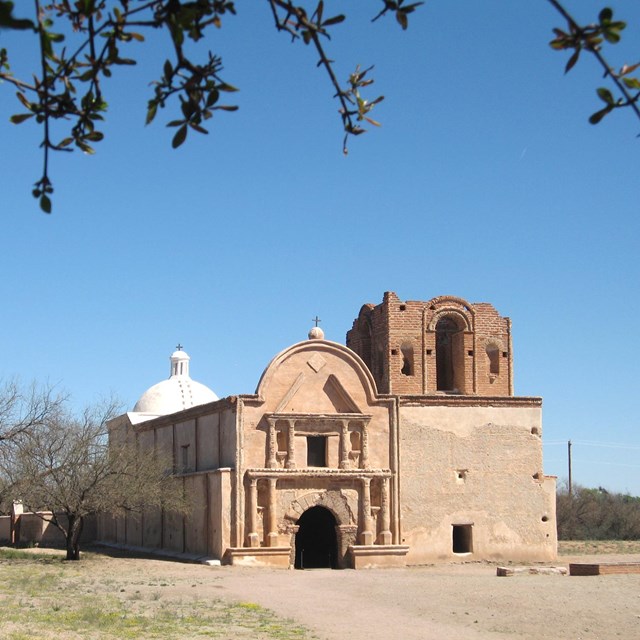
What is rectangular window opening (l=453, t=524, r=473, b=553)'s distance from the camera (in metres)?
28.4

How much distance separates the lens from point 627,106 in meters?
3.66

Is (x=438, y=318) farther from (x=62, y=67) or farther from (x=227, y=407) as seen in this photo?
(x=62, y=67)

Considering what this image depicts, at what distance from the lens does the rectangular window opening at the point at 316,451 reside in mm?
27656

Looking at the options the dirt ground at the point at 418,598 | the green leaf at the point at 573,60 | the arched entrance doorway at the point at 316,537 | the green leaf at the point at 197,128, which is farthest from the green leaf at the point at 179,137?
the arched entrance doorway at the point at 316,537

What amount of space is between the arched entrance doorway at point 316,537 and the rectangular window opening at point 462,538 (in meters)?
3.33

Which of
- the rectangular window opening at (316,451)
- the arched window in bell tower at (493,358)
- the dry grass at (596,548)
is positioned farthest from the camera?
the dry grass at (596,548)

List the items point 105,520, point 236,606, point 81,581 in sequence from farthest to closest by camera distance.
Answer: point 105,520 → point 81,581 → point 236,606

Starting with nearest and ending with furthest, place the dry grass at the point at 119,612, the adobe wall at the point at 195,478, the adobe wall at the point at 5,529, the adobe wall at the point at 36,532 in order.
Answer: the dry grass at the point at 119,612
the adobe wall at the point at 195,478
the adobe wall at the point at 36,532
the adobe wall at the point at 5,529

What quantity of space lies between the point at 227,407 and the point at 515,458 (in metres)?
7.95

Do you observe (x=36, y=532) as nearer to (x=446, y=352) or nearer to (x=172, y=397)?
(x=172, y=397)

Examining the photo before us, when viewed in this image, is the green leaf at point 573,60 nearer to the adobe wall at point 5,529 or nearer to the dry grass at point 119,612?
the dry grass at point 119,612

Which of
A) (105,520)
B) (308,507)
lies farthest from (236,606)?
(105,520)

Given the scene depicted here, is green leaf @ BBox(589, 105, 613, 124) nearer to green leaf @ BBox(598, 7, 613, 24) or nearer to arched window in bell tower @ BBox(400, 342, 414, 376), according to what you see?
green leaf @ BBox(598, 7, 613, 24)

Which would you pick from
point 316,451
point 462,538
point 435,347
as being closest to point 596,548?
point 462,538
